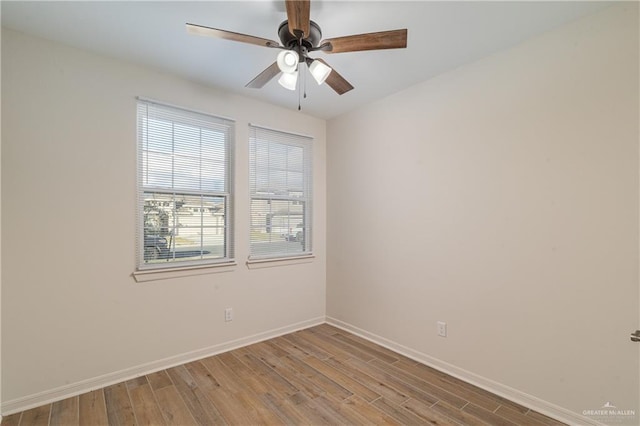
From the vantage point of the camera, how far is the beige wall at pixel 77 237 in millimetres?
2078

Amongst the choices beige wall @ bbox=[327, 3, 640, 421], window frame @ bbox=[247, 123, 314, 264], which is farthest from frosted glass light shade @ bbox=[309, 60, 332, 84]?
window frame @ bbox=[247, 123, 314, 264]

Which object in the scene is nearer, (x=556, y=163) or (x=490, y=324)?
(x=556, y=163)

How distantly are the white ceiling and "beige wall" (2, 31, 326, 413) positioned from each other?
0.86 feet

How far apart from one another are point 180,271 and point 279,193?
1.36 meters

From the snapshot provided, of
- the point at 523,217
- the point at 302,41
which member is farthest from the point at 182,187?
the point at 523,217

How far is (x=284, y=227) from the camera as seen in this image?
3604 millimetres

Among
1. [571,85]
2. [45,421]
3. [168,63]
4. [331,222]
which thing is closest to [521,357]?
[571,85]

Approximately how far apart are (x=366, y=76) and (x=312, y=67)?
970 millimetres

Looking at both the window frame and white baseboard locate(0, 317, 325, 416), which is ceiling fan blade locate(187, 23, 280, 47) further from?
Result: white baseboard locate(0, 317, 325, 416)

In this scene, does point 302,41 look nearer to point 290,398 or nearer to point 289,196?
point 289,196

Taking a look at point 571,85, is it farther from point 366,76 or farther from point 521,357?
point 521,357

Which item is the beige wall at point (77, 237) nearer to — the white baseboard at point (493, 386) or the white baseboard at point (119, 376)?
the white baseboard at point (119, 376)

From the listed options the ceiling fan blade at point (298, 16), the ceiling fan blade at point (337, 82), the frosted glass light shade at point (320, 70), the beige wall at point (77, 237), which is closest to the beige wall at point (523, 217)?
the ceiling fan blade at point (337, 82)

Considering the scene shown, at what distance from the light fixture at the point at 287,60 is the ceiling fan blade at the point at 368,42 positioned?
0.61 ft
